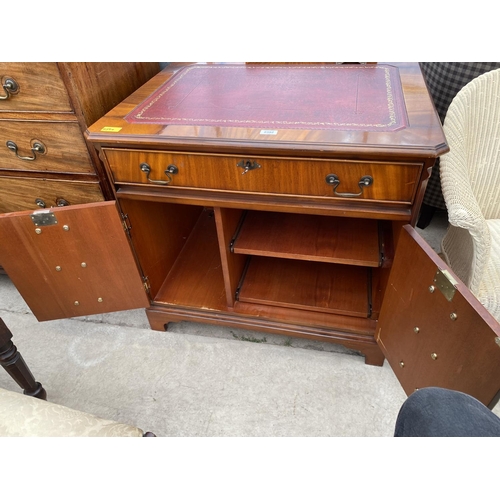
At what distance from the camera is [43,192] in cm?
112

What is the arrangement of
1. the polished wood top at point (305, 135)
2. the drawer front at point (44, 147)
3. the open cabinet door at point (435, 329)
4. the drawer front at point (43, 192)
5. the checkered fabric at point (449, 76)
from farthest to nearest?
1. the checkered fabric at point (449, 76)
2. the drawer front at point (43, 192)
3. the drawer front at point (44, 147)
4. the polished wood top at point (305, 135)
5. the open cabinet door at point (435, 329)

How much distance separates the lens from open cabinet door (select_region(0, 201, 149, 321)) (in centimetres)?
95

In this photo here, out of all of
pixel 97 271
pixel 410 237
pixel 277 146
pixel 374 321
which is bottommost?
pixel 374 321

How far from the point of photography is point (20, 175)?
3.60 feet

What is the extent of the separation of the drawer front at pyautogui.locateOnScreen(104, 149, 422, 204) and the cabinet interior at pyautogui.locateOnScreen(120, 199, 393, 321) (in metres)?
0.12

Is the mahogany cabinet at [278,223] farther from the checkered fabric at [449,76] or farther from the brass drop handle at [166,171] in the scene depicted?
the checkered fabric at [449,76]

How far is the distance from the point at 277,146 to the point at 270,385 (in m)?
0.73

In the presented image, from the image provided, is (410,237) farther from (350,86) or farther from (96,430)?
(96,430)

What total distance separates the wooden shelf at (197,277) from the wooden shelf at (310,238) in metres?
0.24

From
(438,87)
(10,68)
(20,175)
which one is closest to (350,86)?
(438,87)

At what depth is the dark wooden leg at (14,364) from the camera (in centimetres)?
95

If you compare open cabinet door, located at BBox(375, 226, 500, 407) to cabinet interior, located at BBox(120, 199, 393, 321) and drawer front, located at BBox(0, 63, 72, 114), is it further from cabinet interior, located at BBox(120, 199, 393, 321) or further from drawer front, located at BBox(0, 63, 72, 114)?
drawer front, located at BBox(0, 63, 72, 114)

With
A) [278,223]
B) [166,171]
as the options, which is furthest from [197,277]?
[166,171]

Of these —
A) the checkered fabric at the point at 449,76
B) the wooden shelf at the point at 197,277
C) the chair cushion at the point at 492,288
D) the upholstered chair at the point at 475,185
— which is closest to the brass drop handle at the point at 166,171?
the wooden shelf at the point at 197,277
